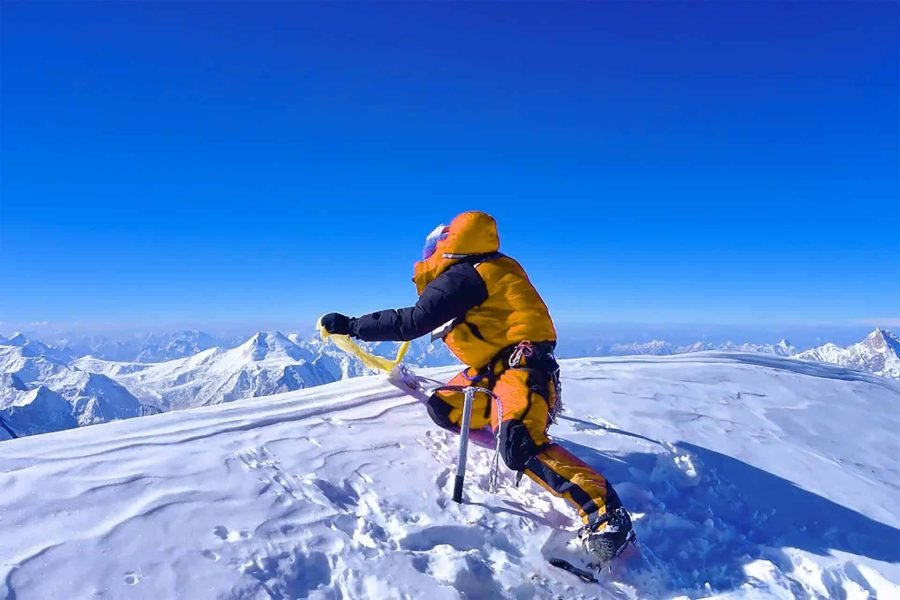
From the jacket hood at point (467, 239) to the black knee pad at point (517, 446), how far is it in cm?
168

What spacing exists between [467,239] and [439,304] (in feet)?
2.30

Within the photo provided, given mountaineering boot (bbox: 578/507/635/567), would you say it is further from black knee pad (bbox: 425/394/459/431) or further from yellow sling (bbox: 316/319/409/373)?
yellow sling (bbox: 316/319/409/373)

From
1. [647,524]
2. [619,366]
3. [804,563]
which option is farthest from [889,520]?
[619,366]

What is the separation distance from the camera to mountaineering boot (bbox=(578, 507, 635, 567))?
404 cm

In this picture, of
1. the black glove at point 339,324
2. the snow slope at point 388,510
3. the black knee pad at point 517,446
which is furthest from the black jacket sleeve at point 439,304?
the snow slope at point 388,510

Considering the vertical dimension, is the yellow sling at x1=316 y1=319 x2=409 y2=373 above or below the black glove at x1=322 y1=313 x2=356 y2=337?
below

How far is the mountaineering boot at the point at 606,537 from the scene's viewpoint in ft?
13.3

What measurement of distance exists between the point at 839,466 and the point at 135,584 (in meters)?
7.91

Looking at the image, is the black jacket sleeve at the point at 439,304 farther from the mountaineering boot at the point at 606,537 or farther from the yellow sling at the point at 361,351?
the mountaineering boot at the point at 606,537

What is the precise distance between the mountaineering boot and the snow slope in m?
0.22

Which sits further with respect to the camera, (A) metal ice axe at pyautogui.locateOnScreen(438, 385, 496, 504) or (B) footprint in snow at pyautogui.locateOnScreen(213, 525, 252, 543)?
(A) metal ice axe at pyautogui.locateOnScreen(438, 385, 496, 504)

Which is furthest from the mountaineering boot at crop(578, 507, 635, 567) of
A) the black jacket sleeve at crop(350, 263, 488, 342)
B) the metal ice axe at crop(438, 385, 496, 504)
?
the black jacket sleeve at crop(350, 263, 488, 342)

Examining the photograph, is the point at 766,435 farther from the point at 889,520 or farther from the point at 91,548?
the point at 91,548

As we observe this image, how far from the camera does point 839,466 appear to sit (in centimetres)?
697
